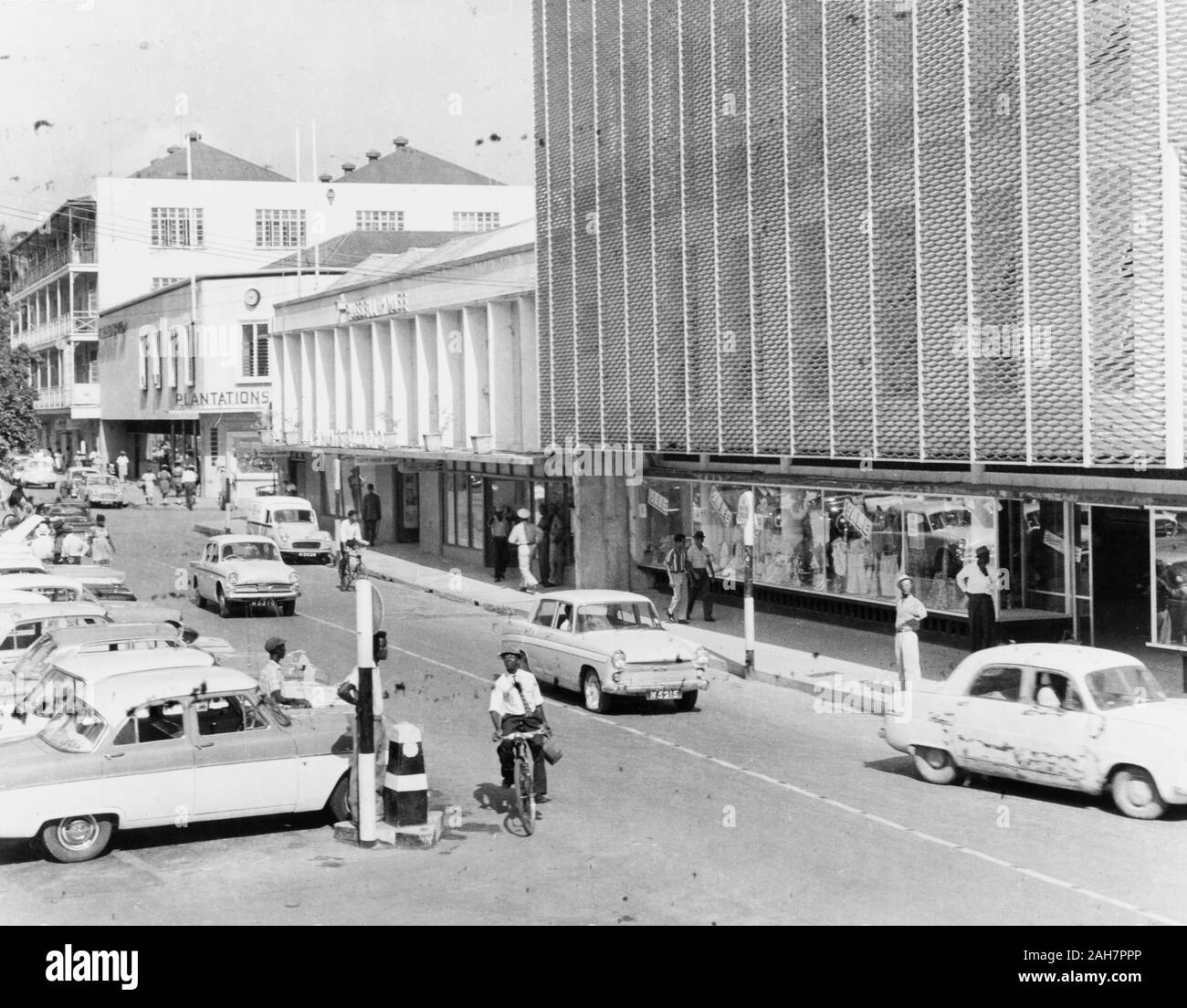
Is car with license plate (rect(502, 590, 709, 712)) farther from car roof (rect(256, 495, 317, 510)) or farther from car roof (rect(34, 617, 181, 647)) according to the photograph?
car roof (rect(256, 495, 317, 510))

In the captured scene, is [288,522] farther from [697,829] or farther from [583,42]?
[697,829]

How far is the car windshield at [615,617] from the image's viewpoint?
63.1 ft

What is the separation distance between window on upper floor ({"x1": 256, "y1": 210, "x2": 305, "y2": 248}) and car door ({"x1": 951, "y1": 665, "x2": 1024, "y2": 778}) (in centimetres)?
6644

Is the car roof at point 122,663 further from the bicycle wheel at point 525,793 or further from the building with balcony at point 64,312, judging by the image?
the building with balcony at point 64,312

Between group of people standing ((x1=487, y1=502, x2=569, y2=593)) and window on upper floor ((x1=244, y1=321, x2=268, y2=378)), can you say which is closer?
group of people standing ((x1=487, y1=502, x2=569, y2=593))

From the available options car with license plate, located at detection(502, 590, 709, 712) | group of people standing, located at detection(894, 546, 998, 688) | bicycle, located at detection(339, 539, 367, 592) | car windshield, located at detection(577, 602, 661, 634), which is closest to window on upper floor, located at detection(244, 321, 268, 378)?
bicycle, located at detection(339, 539, 367, 592)

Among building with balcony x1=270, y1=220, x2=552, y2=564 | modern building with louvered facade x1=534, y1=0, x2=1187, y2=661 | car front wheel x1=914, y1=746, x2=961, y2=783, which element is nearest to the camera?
car front wheel x1=914, y1=746, x2=961, y2=783

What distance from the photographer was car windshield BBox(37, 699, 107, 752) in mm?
12070

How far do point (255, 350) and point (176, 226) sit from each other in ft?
57.1

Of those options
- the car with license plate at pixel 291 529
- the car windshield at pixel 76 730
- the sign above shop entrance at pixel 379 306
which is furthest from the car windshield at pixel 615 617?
the sign above shop entrance at pixel 379 306

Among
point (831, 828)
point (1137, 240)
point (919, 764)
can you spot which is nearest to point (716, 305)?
point (1137, 240)

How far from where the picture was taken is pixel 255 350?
62.6 metres

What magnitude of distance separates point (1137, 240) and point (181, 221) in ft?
218

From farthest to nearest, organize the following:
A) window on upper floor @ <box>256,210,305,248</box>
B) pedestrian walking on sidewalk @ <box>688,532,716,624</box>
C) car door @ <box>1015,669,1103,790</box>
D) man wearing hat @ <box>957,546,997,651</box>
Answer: window on upper floor @ <box>256,210,305,248</box>, pedestrian walking on sidewalk @ <box>688,532,716,624</box>, man wearing hat @ <box>957,546,997,651</box>, car door @ <box>1015,669,1103,790</box>
